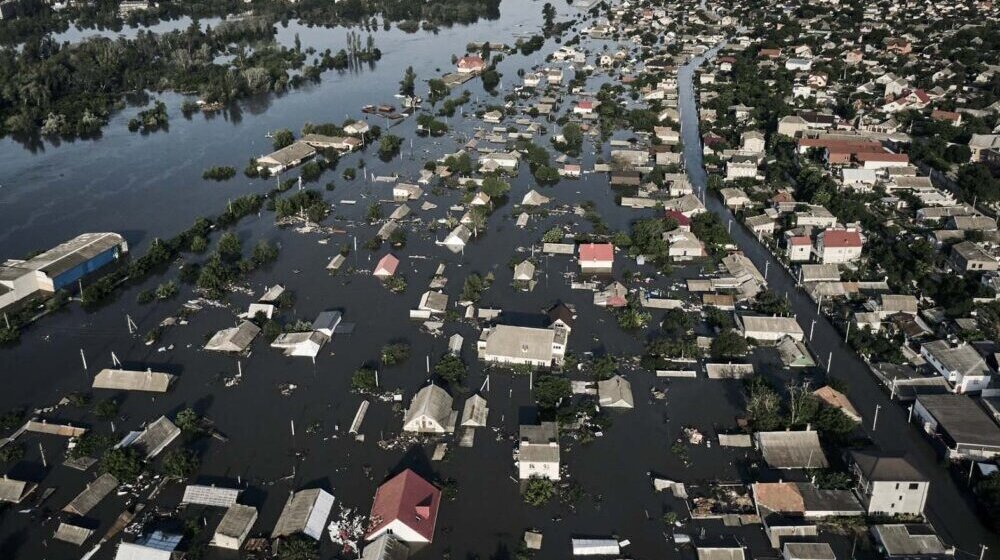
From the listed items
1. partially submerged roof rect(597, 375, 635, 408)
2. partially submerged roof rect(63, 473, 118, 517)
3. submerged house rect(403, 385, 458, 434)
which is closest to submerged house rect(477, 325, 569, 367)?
partially submerged roof rect(597, 375, 635, 408)

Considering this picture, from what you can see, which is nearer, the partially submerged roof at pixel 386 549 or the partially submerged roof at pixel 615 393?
the partially submerged roof at pixel 386 549

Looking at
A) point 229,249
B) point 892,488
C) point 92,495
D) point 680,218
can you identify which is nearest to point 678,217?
point 680,218

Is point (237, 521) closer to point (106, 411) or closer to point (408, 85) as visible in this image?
point (106, 411)

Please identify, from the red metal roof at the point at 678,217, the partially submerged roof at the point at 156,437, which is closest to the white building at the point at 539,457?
the partially submerged roof at the point at 156,437

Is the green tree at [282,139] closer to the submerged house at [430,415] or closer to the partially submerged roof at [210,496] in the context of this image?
the submerged house at [430,415]

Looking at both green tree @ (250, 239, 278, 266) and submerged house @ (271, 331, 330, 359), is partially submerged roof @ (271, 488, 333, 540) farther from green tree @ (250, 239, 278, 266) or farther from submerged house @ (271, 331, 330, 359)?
green tree @ (250, 239, 278, 266)
